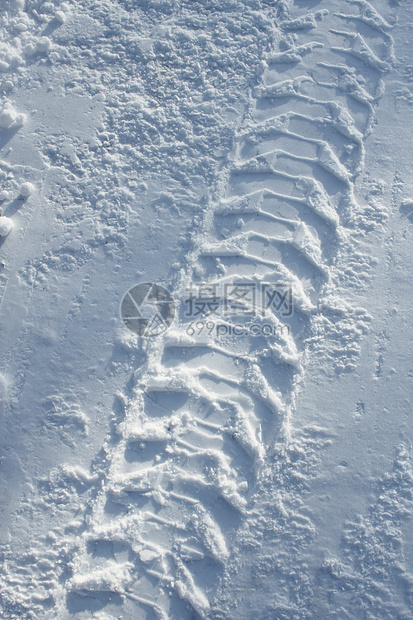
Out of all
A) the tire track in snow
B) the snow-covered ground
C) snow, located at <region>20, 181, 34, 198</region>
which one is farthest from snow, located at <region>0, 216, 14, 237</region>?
the tire track in snow

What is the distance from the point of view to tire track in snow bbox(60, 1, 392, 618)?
1.72m

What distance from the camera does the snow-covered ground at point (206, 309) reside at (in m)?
1.72

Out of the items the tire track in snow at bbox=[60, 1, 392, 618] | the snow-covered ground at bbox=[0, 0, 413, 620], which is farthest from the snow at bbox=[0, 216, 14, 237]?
the tire track in snow at bbox=[60, 1, 392, 618]

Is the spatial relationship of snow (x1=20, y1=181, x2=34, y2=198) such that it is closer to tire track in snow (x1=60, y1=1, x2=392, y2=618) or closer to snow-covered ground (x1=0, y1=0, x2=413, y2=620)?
snow-covered ground (x1=0, y1=0, x2=413, y2=620)

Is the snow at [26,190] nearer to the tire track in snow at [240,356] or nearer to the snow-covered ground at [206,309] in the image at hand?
the snow-covered ground at [206,309]

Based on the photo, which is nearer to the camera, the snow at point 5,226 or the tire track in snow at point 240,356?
the tire track in snow at point 240,356

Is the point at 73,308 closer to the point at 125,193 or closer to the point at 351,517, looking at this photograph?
the point at 125,193

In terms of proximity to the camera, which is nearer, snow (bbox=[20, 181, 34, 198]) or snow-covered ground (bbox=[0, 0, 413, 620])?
snow-covered ground (bbox=[0, 0, 413, 620])

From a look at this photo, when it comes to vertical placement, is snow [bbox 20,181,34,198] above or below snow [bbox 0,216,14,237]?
above

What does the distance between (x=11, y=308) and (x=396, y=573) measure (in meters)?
1.89

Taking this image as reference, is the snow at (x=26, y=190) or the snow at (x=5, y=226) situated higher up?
the snow at (x=26, y=190)

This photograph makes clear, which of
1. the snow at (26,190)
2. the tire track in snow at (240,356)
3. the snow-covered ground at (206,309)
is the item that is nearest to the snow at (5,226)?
the snow-covered ground at (206,309)

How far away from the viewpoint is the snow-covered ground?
5.64ft

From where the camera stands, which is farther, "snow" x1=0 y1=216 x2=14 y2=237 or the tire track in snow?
"snow" x1=0 y1=216 x2=14 y2=237
